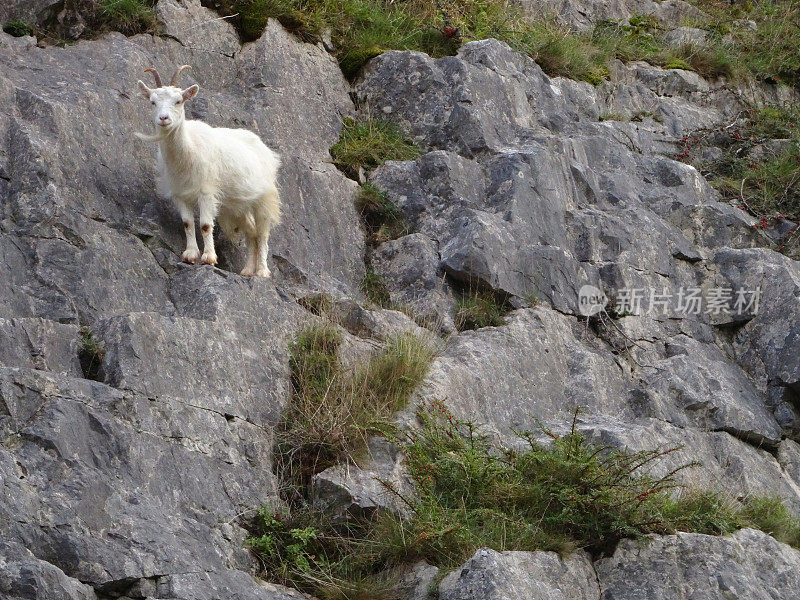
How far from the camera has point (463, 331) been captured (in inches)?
342

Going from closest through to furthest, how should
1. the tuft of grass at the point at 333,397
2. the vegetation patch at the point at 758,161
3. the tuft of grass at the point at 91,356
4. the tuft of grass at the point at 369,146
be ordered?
the tuft of grass at the point at 91,356 < the tuft of grass at the point at 333,397 < the tuft of grass at the point at 369,146 < the vegetation patch at the point at 758,161

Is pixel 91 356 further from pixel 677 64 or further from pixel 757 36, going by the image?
pixel 757 36

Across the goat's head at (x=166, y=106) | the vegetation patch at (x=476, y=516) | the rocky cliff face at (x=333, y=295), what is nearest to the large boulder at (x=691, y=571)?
the rocky cliff face at (x=333, y=295)

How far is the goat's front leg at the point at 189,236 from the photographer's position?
7789 millimetres

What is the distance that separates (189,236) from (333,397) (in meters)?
1.78

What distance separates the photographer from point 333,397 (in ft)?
23.6

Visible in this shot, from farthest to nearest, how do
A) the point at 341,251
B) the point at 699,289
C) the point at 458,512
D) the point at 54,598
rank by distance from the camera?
the point at 699,289 < the point at 341,251 < the point at 458,512 < the point at 54,598

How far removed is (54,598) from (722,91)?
11817 mm

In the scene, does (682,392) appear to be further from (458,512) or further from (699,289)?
(458,512)

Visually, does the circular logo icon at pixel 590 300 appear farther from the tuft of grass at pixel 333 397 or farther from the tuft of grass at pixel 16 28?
the tuft of grass at pixel 16 28

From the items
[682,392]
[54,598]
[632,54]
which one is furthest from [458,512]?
[632,54]

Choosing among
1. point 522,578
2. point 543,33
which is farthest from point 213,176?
point 543,33

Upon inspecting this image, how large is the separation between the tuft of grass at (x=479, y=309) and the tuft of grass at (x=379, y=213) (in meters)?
1.04

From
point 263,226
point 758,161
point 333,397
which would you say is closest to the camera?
point 333,397
